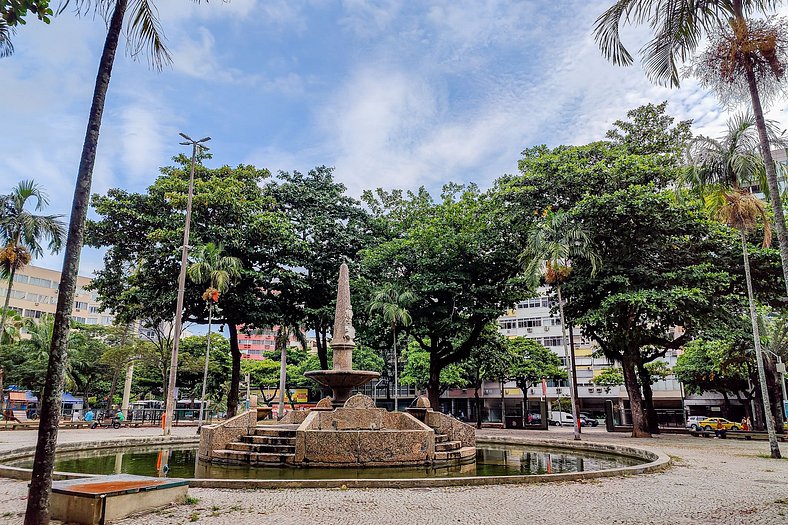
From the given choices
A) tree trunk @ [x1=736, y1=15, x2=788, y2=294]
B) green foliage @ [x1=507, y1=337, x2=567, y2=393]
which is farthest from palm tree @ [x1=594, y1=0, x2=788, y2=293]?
green foliage @ [x1=507, y1=337, x2=567, y2=393]

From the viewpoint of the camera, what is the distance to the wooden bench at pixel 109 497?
6.24m

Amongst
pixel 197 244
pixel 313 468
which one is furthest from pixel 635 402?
pixel 197 244

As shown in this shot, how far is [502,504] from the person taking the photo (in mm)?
7730

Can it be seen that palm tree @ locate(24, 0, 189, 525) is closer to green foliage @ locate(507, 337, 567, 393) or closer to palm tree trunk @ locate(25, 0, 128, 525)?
palm tree trunk @ locate(25, 0, 128, 525)

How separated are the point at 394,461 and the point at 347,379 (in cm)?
468

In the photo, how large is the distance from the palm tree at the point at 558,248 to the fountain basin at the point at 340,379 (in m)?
8.91

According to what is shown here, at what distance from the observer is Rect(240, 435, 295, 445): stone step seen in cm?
1359

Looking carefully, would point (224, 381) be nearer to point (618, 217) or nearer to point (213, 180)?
point (213, 180)

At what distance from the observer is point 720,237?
2214 cm

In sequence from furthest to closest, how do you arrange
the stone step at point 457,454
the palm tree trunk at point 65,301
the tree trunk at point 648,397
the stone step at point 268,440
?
the tree trunk at point 648,397 → the stone step at point 268,440 → the stone step at point 457,454 → the palm tree trunk at point 65,301

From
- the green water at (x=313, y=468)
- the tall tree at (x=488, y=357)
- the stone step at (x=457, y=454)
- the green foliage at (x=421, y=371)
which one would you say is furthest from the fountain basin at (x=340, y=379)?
the green foliage at (x=421, y=371)

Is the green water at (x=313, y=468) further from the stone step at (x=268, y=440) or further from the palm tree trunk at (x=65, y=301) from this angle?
the palm tree trunk at (x=65, y=301)

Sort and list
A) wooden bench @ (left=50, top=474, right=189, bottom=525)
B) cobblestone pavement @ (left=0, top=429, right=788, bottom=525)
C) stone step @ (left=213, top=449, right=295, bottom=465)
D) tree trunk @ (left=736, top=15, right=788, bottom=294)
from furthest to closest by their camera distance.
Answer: stone step @ (left=213, top=449, right=295, bottom=465) → tree trunk @ (left=736, top=15, right=788, bottom=294) → cobblestone pavement @ (left=0, top=429, right=788, bottom=525) → wooden bench @ (left=50, top=474, right=189, bottom=525)

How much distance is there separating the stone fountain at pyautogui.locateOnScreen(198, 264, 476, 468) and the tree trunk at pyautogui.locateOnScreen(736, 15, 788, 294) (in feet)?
27.7
